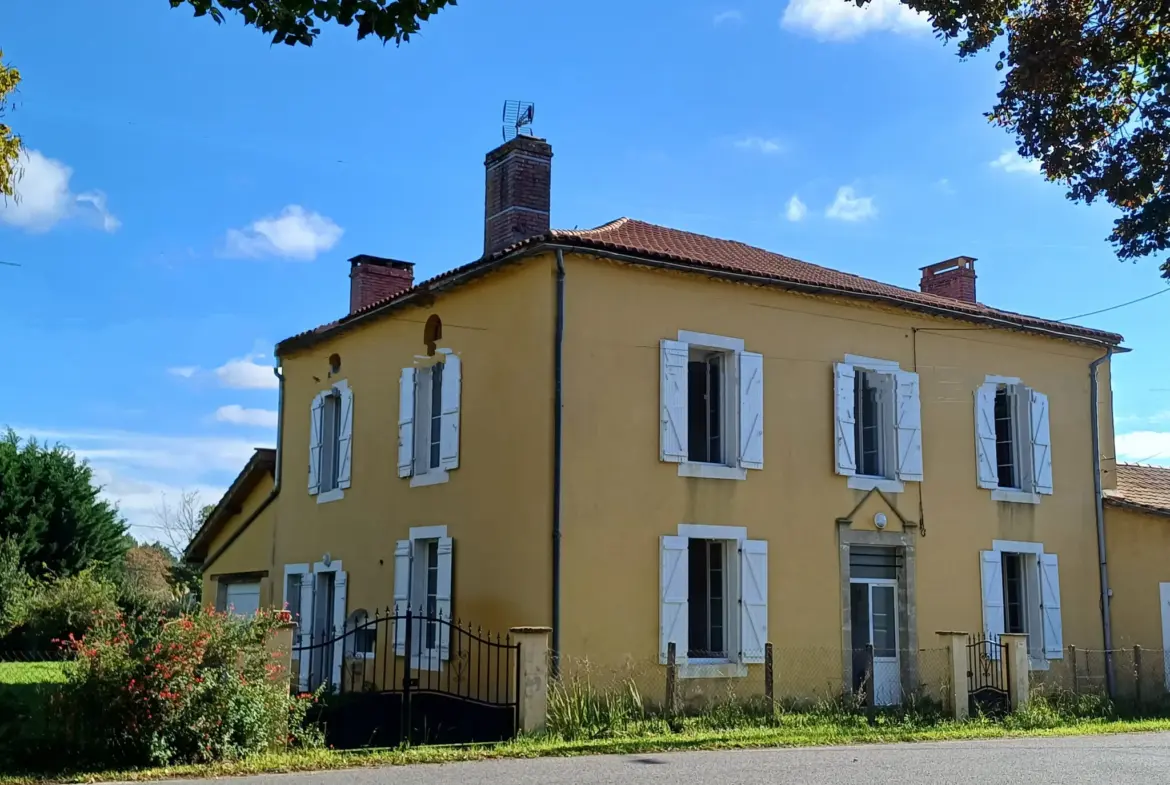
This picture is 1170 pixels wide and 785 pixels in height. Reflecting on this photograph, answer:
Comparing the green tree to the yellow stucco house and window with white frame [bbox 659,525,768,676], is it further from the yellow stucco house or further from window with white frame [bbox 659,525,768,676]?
window with white frame [bbox 659,525,768,676]

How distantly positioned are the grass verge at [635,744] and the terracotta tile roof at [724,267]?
5612mm

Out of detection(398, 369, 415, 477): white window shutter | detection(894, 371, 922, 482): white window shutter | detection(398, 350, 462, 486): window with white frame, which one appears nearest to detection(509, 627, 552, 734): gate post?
detection(398, 350, 462, 486): window with white frame

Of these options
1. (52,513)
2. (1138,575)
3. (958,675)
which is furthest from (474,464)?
(52,513)

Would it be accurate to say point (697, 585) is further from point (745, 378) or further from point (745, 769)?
point (745, 769)

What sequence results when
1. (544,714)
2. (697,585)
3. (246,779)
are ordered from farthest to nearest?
1. (697,585)
2. (544,714)
3. (246,779)

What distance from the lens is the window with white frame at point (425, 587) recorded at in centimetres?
1491

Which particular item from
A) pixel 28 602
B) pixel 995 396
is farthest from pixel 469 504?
pixel 28 602

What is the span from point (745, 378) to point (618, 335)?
6.38 feet

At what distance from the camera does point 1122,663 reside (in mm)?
17609

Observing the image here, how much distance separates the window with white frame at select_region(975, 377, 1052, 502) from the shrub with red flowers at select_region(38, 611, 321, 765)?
1115cm

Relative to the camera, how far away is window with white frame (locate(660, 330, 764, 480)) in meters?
14.4

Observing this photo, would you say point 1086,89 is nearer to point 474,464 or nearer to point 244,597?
point 474,464

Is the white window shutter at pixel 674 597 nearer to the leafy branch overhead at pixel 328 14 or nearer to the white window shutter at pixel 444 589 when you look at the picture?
the white window shutter at pixel 444 589

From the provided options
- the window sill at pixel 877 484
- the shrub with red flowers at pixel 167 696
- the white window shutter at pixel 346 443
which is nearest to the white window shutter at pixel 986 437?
the window sill at pixel 877 484
